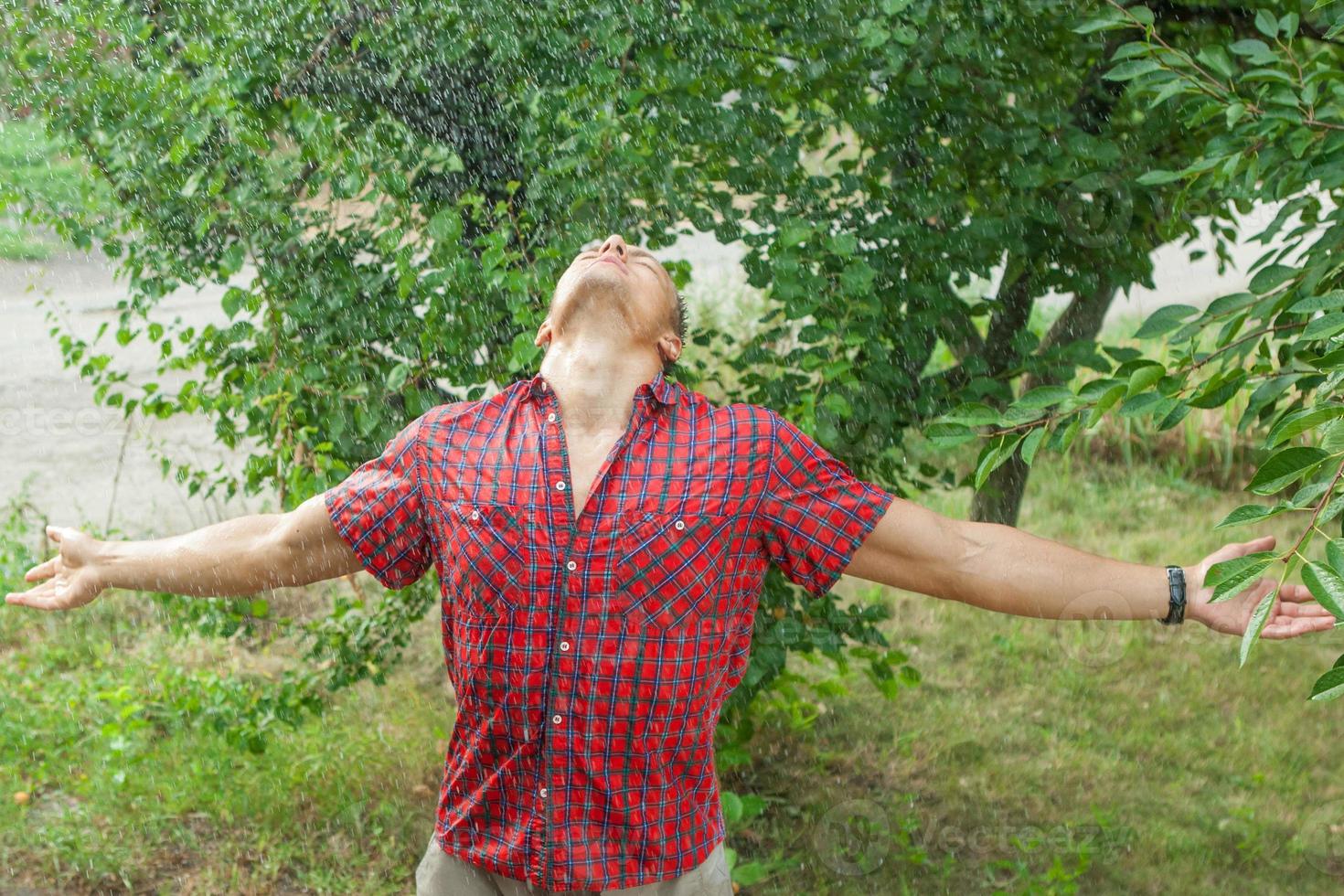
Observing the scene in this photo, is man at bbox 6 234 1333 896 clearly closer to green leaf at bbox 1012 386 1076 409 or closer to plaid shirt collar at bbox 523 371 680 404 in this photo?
plaid shirt collar at bbox 523 371 680 404

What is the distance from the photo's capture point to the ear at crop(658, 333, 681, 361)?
2133 millimetres

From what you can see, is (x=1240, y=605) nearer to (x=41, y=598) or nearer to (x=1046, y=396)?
(x=1046, y=396)

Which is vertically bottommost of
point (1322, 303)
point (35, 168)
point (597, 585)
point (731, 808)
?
point (731, 808)

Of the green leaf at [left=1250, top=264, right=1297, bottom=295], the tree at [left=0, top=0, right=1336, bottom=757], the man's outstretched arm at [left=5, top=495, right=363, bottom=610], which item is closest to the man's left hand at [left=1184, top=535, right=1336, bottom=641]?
the green leaf at [left=1250, top=264, right=1297, bottom=295]

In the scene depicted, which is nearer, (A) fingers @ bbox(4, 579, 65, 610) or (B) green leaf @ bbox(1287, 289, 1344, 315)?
(B) green leaf @ bbox(1287, 289, 1344, 315)

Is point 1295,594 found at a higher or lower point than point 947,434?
lower

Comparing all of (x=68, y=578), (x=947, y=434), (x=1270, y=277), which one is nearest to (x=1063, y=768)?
(x=947, y=434)

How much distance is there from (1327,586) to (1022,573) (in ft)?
1.70

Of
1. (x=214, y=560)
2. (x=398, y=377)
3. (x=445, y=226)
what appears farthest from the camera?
(x=398, y=377)


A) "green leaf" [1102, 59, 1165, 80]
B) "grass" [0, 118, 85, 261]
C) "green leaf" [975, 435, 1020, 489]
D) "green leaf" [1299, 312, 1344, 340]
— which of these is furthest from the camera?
"grass" [0, 118, 85, 261]

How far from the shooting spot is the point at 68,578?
86.3 inches

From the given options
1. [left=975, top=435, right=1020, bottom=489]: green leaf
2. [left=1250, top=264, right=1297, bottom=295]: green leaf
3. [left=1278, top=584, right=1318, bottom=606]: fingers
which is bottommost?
[left=1278, top=584, right=1318, bottom=606]: fingers

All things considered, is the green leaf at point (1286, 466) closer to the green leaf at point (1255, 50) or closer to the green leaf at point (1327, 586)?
the green leaf at point (1327, 586)

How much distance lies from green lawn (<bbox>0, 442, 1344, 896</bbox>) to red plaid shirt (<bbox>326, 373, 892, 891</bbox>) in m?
1.63
